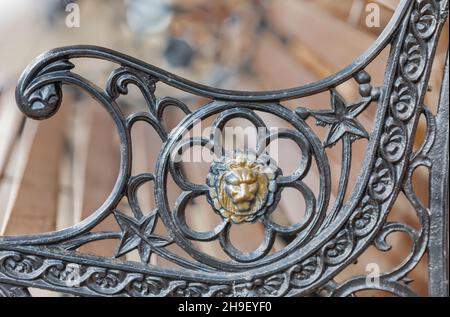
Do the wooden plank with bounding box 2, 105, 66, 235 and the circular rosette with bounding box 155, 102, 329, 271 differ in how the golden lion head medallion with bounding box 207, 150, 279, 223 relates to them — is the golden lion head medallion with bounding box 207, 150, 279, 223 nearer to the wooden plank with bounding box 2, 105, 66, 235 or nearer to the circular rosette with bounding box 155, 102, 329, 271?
the circular rosette with bounding box 155, 102, 329, 271

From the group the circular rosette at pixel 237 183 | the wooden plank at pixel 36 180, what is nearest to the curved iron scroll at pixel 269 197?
the circular rosette at pixel 237 183

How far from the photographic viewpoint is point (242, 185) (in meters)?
0.64

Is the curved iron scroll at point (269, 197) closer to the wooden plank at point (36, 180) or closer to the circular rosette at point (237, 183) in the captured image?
the circular rosette at point (237, 183)

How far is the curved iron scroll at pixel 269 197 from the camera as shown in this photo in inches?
24.8

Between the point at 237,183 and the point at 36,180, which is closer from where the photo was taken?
the point at 237,183

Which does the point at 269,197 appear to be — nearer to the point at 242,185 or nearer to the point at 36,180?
the point at 242,185

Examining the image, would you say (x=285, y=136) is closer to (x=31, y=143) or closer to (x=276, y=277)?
(x=276, y=277)

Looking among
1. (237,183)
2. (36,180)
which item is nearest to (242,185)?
(237,183)

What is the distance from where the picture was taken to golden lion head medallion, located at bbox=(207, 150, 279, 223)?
2.11 ft

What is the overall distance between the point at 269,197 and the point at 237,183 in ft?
0.14

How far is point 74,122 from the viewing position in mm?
1438

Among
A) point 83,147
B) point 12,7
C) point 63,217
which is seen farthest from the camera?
point 12,7
